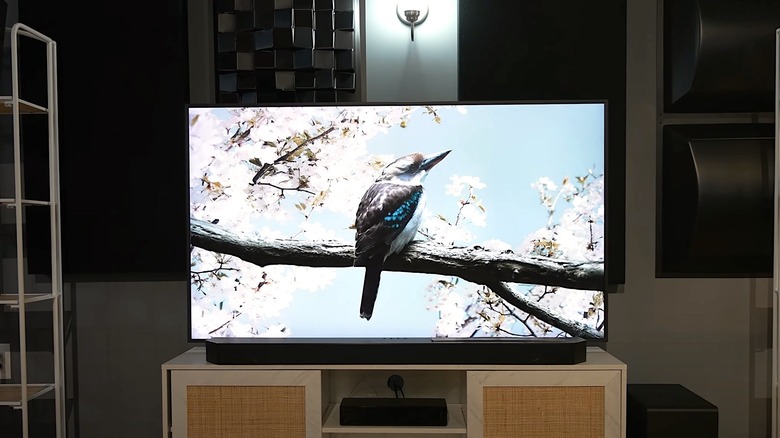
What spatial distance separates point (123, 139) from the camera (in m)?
2.93

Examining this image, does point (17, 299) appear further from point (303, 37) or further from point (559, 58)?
point (559, 58)

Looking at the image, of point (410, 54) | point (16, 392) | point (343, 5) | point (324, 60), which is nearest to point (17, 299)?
point (16, 392)

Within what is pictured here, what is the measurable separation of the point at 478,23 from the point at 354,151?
0.81m

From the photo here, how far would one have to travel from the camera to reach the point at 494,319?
2668mm

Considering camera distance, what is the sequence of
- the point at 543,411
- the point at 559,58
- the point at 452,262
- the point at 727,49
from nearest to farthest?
the point at 543,411 → the point at 452,262 → the point at 727,49 → the point at 559,58

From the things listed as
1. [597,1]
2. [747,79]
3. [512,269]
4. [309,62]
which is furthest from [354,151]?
[747,79]

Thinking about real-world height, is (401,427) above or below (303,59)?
below

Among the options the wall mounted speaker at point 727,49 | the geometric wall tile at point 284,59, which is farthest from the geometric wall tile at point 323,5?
the wall mounted speaker at point 727,49

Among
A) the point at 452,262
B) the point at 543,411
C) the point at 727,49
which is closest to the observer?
the point at 543,411

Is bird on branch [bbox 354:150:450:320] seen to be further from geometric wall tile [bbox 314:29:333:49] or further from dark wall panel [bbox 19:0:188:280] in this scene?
dark wall panel [bbox 19:0:188:280]

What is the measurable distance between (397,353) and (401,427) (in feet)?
0.90

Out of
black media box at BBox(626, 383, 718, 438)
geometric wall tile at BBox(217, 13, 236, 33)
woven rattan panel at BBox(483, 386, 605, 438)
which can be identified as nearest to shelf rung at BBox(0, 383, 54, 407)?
geometric wall tile at BBox(217, 13, 236, 33)

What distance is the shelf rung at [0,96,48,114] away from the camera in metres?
2.58

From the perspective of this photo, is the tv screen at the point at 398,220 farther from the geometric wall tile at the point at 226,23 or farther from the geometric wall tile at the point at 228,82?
the geometric wall tile at the point at 226,23
